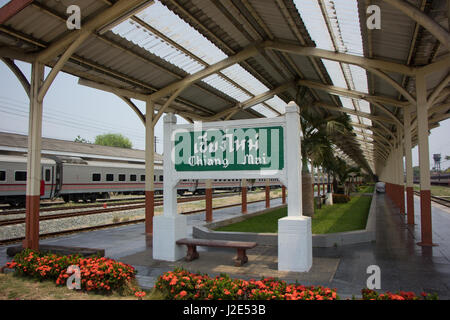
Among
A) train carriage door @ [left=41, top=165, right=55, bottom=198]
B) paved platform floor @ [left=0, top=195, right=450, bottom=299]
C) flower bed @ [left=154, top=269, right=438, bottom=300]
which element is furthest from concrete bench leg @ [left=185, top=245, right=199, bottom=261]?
train carriage door @ [left=41, top=165, right=55, bottom=198]

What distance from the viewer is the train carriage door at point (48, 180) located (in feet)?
72.7

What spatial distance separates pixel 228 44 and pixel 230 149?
423cm

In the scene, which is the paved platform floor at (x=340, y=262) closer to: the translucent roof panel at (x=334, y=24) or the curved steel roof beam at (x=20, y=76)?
the curved steel roof beam at (x=20, y=76)

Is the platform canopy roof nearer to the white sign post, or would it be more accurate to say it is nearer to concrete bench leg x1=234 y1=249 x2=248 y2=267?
the white sign post

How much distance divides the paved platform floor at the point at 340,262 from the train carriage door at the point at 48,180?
12.2 meters

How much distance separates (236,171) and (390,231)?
7774 mm

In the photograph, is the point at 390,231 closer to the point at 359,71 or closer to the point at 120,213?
the point at 359,71

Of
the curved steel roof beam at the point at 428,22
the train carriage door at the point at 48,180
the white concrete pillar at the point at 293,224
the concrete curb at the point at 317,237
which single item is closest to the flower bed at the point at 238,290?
the white concrete pillar at the point at 293,224

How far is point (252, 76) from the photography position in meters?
13.5

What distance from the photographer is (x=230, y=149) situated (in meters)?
8.23

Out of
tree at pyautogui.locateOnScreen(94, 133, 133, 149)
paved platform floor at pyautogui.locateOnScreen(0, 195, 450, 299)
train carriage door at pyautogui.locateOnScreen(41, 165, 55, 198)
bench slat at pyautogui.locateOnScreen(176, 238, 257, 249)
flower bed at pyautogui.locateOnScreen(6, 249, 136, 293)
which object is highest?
tree at pyautogui.locateOnScreen(94, 133, 133, 149)

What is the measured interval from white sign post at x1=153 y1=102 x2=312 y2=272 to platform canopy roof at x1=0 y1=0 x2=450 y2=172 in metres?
2.58

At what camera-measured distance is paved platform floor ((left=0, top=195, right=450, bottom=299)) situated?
20.7 ft
